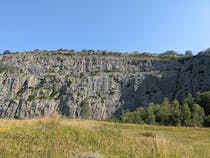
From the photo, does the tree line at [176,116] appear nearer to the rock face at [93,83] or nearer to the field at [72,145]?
the rock face at [93,83]

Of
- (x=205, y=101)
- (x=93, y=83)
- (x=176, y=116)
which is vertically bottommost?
(x=176, y=116)

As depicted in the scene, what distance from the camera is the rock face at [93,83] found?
4676 inches

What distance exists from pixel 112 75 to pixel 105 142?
122 metres

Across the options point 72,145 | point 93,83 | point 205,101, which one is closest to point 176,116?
point 205,101

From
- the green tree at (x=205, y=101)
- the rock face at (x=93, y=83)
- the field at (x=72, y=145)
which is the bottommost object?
the field at (x=72, y=145)

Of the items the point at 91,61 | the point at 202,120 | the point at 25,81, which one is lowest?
the point at 202,120

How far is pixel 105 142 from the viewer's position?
9.96 m

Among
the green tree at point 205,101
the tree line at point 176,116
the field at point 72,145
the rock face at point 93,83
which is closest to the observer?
the field at point 72,145

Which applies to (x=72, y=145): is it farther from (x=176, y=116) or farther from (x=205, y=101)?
(x=205, y=101)

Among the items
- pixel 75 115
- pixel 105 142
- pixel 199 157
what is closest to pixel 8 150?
pixel 105 142

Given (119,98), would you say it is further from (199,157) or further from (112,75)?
(199,157)

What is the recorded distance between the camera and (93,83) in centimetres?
12888

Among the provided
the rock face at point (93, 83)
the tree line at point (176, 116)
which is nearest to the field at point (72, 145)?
the tree line at point (176, 116)

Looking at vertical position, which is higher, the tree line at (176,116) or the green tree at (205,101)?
the green tree at (205,101)
